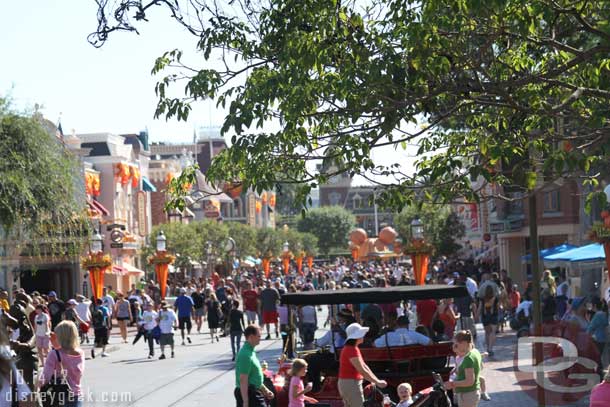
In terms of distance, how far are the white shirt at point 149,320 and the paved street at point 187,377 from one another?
810mm

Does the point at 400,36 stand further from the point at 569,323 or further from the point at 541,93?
the point at 569,323

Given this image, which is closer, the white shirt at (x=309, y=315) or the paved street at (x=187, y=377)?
the paved street at (x=187, y=377)

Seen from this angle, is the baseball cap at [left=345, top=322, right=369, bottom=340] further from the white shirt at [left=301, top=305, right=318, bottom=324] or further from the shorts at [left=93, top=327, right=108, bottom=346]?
the shorts at [left=93, top=327, right=108, bottom=346]

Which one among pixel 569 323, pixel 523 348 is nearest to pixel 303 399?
pixel 569 323

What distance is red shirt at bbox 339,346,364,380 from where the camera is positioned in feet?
42.3

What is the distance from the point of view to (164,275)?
156ft

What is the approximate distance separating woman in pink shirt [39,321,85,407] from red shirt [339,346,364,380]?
118 inches

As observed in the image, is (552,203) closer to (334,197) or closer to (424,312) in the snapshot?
(424,312)

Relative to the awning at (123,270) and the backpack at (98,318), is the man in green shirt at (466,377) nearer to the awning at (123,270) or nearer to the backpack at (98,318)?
the backpack at (98,318)

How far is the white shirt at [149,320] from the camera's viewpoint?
28.4 meters

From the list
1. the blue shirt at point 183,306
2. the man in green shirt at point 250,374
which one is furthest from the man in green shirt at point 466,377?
the blue shirt at point 183,306

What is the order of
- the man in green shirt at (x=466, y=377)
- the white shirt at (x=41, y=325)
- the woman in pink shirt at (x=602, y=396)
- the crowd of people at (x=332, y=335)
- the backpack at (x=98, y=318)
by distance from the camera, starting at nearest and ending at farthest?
the woman in pink shirt at (x=602, y=396) < the crowd of people at (x=332, y=335) < the man in green shirt at (x=466, y=377) < the white shirt at (x=41, y=325) < the backpack at (x=98, y=318)

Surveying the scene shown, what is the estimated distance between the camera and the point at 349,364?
12961mm

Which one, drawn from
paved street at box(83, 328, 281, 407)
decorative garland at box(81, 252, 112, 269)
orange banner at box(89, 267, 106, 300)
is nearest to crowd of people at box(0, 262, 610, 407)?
paved street at box(83, 328, 281, 407)
